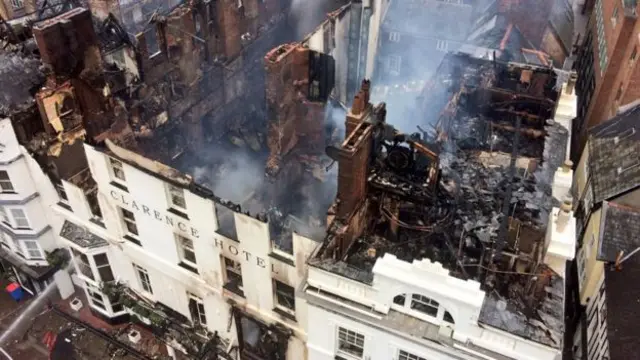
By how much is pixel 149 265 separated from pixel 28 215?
29.4 feet

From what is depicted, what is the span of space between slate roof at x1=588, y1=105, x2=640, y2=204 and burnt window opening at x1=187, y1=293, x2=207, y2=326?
21030 millimetres

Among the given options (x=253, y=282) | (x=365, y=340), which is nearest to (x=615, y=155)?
(x=365, y=340)

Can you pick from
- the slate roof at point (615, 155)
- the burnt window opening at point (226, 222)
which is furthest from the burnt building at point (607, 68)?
the burnt window opening at point (226, 222)

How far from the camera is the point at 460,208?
923 inches

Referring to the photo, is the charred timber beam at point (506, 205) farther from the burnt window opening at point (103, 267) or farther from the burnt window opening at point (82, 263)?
the burnt window opening at point (82, 263)

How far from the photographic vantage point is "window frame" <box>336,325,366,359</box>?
72.0 feet

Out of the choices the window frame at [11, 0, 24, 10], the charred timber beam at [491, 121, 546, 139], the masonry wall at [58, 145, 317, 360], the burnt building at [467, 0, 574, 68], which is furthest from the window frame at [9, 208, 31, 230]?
the burnt building at [467, 0, 574, 68]

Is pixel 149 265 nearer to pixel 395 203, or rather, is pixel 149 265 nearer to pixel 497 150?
pixel 395 203

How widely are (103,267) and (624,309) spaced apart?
26.5 meters

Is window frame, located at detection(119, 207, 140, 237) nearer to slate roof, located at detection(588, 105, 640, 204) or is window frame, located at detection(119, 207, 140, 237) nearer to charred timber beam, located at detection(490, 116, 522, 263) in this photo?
charred timber beam, located at detection(490, 116, 522, 263)

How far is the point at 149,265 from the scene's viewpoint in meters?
29.5

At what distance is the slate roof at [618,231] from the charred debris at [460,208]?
4.09 metres

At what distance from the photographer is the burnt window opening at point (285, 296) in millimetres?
25234

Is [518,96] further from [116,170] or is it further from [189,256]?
[116,170]
